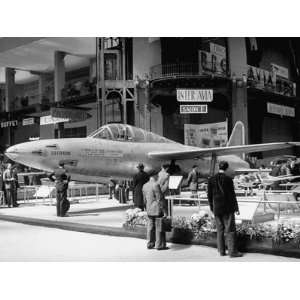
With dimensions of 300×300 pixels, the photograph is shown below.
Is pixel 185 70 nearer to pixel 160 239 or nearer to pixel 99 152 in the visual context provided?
pixel 99 152

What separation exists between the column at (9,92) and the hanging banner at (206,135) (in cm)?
682

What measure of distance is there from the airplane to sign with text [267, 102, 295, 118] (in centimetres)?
109

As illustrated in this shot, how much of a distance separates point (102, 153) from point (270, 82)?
664 centimetres

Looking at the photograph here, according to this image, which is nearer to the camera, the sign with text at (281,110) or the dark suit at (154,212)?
the dark suit at (154,212)

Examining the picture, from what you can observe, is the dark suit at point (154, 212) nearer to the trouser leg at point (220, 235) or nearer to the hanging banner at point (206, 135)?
the trouser leg at point (220, 235)

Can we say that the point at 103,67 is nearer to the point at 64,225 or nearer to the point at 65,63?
the point at 65,63

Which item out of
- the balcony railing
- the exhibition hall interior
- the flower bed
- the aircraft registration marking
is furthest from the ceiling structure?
the flower bed

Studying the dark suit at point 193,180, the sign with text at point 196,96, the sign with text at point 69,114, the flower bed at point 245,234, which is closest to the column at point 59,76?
the sign with text at point 69,114

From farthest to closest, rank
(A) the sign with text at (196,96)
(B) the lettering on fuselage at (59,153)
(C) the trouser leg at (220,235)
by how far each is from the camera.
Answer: (A) the sign with text at (196,96) → (B) the lettering on fuselage at (59,153) → (C) the trouser leg at (220,235)

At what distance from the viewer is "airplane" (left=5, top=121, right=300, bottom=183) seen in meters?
11.9

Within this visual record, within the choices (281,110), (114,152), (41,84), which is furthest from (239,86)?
(41,84)

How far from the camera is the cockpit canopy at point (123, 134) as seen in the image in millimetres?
13123

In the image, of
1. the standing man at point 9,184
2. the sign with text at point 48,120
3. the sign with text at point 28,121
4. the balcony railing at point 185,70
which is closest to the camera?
the sign with text at point 28,121

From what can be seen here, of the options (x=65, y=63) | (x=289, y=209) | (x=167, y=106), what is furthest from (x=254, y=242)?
(x=65, y=63)
